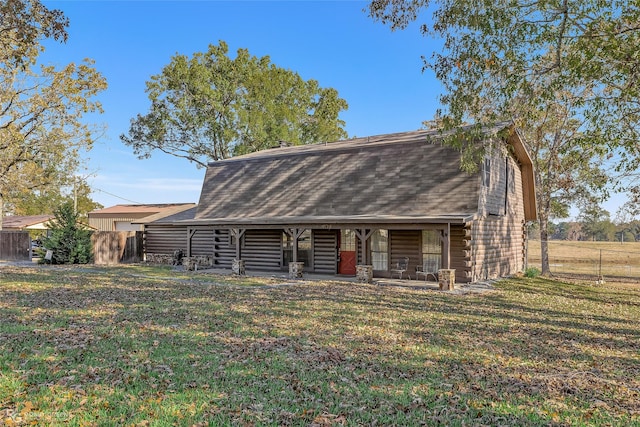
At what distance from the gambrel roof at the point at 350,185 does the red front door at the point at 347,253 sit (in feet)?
4.79

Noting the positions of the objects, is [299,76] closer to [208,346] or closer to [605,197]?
[605,197]

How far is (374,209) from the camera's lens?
1830cm

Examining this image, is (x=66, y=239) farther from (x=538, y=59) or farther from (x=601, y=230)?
(x=601, y=230)

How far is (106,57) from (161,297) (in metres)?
18.8

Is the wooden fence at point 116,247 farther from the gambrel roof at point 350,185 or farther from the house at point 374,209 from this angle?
the gambrel roof at point 350,185

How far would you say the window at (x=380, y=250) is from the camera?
18938mm

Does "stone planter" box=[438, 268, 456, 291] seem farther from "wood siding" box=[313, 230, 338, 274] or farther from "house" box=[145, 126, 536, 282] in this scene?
"wood siding" box=[313, 230, 338, 274]

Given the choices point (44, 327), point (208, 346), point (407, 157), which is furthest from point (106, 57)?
point (208, 346)

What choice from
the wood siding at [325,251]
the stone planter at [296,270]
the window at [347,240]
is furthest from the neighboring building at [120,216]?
the window at [347,240]

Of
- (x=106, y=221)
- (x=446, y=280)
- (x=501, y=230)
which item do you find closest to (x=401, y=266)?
(x=446, y=280)

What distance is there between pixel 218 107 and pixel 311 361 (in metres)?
33.5

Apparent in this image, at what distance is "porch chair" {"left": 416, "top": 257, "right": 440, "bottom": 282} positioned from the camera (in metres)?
17.8

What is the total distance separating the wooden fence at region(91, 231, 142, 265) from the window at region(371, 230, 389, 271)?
54.9 ft

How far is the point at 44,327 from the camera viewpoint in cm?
849
